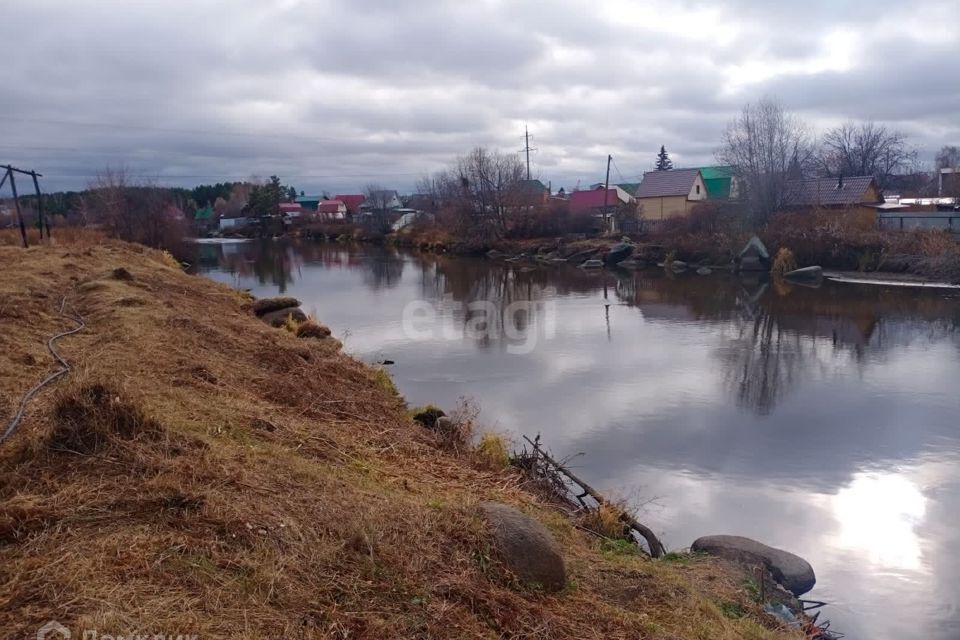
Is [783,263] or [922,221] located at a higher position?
[922,221]

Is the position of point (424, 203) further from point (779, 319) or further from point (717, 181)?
Answer: point (779, 319)

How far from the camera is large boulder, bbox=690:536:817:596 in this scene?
5.91 metres

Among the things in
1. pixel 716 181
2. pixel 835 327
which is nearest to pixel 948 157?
pixel 716 181

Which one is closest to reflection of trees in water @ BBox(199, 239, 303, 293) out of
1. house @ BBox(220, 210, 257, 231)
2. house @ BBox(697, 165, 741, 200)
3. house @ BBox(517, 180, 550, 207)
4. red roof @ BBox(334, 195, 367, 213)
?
house @ BBox(517, 180, 550, 207)

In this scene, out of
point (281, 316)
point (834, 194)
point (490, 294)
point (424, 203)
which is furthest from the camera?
point (424, 203)

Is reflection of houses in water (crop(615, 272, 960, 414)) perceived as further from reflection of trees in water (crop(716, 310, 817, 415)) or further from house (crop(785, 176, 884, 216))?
house (crop(785, 176, 884, 216))

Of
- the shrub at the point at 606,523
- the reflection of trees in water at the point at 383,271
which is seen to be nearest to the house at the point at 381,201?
the reflection of trees in water at the point at 383,271

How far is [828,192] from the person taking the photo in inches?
1329

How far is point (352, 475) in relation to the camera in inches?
206

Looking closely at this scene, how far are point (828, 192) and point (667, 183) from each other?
1035 cm

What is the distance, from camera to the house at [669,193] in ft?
135

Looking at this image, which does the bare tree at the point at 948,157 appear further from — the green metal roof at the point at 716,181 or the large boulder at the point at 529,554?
the large boulder at the point at 529,554

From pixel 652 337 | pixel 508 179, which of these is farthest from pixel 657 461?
pixel 508 179

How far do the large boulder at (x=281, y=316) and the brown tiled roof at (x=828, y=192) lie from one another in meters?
27.0
